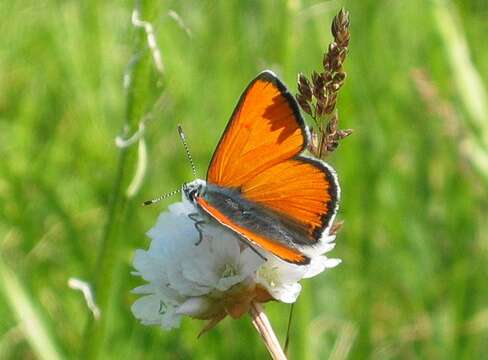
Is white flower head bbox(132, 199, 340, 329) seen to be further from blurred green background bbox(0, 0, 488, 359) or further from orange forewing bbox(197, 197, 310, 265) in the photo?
blurred green background bbox(0, 0, 488, 359)

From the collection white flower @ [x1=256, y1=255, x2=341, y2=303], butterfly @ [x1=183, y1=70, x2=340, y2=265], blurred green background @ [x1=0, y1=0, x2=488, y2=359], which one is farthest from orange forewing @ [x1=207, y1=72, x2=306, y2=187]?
blurred green background @ [x1=0, y1=0, x2=488, y2=359]

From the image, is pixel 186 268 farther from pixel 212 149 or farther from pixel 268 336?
pixel 212 149

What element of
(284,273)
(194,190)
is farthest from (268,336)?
(194,190)

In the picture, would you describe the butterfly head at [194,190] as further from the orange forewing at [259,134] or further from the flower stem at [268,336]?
the flower stem at [268,336]

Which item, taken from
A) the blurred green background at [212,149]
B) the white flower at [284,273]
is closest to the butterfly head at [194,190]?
the white flower at [284,273]

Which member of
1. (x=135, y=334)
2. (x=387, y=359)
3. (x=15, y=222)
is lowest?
(x=387, y=359)

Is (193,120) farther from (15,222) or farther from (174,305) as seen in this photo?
(174,305)

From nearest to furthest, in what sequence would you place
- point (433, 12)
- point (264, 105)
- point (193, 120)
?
point (264, 105) < point (433, 12) < point (193, 120)

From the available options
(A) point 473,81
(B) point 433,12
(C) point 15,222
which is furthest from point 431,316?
(C) point 15,222
